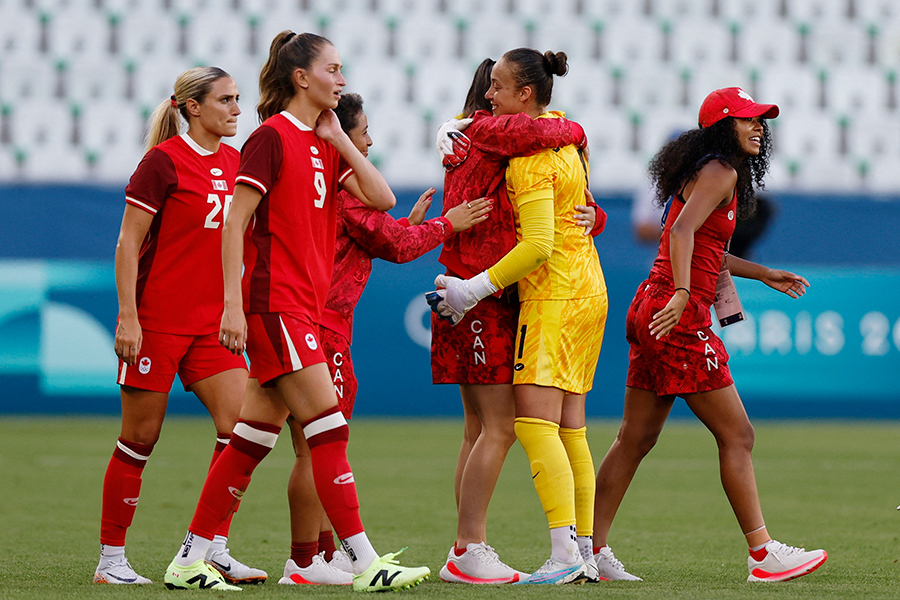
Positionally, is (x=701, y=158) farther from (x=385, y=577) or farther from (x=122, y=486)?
(x=122, y=486)

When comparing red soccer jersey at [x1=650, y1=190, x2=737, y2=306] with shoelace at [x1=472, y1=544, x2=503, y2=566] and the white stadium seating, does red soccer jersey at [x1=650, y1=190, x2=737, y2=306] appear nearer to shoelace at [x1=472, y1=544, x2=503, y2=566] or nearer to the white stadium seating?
shoelace at [x1=472, y1=544, x2=503, y2=566]

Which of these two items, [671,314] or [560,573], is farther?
[671,314]

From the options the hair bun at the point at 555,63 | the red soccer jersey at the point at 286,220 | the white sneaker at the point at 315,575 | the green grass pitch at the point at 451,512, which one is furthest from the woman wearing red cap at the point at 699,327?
the red soccer jersey at the point at 286,220

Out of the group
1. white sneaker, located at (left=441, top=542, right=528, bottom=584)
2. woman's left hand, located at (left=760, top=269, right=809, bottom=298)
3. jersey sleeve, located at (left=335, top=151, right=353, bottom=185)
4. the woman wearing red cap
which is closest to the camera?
jersey sleeve, located at (left=335, top=151, right=353, bottom=185)

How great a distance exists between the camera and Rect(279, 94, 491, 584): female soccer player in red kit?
13.6 ft

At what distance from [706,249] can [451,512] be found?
8.50 ft

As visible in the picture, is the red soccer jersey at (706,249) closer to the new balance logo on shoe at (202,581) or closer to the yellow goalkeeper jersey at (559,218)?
the yellow goalkeeper jersey at (559,218)

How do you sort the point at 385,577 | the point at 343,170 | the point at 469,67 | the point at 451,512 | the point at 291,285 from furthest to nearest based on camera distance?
the point at 469,67
the point at 451,512
the point at 343,170
the point at 291,285
the point at 385,577

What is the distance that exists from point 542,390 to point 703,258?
845 mm

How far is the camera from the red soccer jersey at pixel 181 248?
430 cm

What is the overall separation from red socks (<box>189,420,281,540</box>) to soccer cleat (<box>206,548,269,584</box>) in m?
0.43

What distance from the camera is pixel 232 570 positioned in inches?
166

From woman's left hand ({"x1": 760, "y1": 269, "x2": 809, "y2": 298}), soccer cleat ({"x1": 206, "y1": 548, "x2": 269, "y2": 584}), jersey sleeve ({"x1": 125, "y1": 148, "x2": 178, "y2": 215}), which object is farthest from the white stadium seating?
soccer cleat ({"x1": 206, "y1": 548, "x2": 269, "y2": 584})

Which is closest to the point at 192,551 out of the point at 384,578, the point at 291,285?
the point at 384,578
